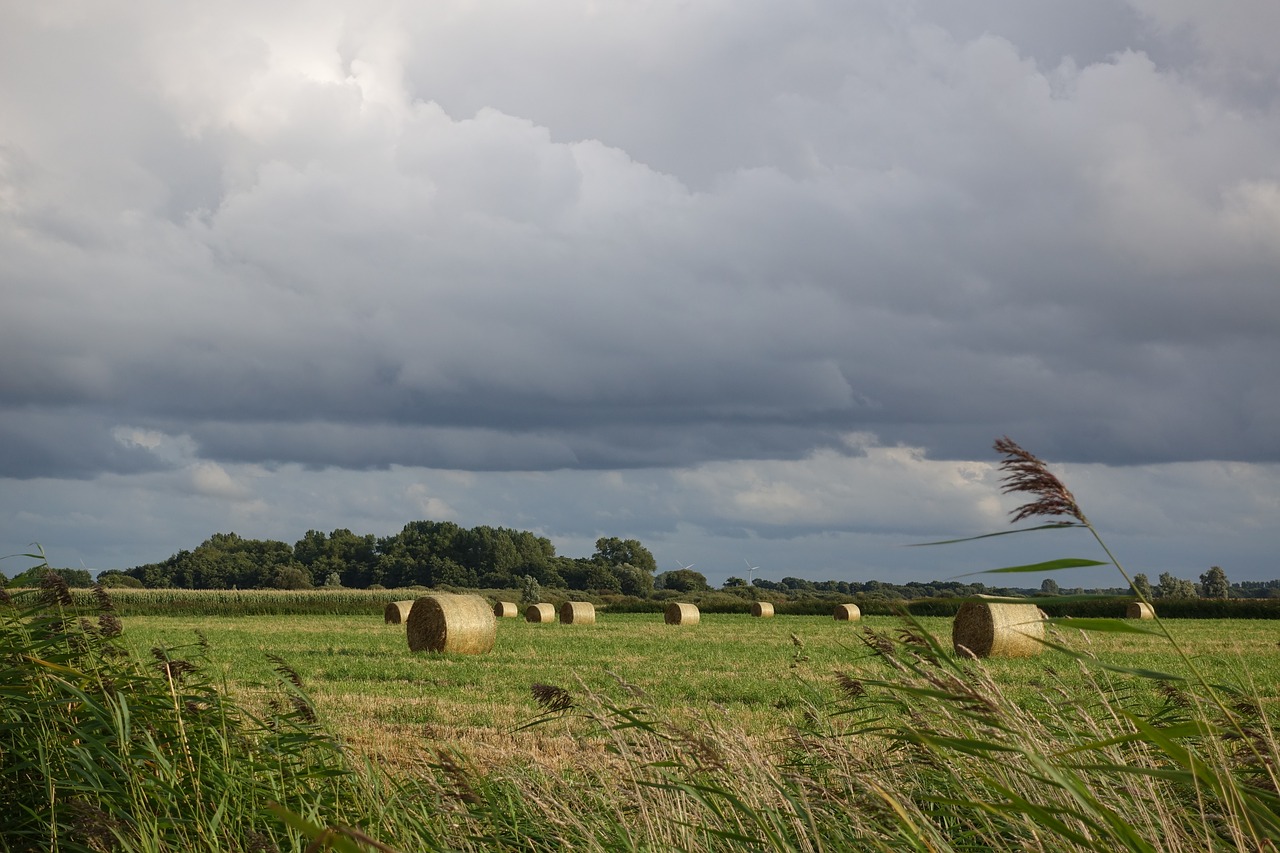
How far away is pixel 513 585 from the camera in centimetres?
10944

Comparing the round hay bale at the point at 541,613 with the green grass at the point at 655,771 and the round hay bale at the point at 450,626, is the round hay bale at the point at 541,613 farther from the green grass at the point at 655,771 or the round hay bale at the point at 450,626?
the green grass at the point at 655,771

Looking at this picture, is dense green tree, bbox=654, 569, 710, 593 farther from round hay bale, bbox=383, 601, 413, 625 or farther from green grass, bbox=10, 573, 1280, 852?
green grass, bbox=10, 573, 1280, 852

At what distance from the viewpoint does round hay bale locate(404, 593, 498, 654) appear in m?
24.5

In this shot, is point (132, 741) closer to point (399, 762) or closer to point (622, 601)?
point (399, 762)

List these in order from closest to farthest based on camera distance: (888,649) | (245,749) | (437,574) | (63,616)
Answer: (888,649)
(245,749)
(63,616)
(437,574)

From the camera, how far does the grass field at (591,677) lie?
29.1 ft

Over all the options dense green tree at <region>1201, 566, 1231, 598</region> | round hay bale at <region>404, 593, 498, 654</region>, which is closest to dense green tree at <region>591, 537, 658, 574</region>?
dense green tree at <region>1201, 566, 1231, 598</region>

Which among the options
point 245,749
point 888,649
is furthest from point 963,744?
point 245,749

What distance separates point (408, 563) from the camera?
10656 cm

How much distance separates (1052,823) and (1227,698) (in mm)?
6249

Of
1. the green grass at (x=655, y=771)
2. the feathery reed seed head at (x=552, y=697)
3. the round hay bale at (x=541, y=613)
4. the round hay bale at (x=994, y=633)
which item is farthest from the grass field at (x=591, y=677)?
the round hay bale at (x=541, y=613)

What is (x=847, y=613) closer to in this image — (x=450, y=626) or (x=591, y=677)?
(x=450, y=626)

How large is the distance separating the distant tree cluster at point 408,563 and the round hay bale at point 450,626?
76.0 meters

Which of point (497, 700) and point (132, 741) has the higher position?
point (132, 741)
